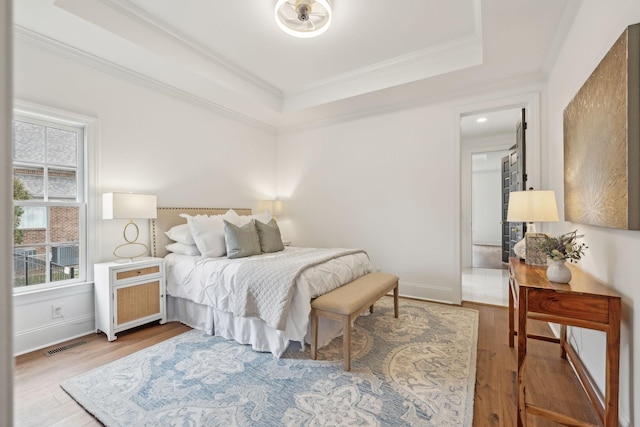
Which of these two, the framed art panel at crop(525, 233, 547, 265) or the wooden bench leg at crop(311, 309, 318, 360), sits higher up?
the framed art panel at crop(525, 233, 547, 265)

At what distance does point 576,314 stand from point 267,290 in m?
1.95

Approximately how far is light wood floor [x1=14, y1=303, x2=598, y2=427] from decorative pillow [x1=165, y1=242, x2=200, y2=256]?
797mm

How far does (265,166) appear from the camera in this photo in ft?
16.5

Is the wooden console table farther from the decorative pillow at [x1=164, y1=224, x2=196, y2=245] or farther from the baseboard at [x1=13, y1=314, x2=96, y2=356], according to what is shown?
the baseboard at [x1=13, y1=314, x2=96, y2=356]

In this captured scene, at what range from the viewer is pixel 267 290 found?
2.39m

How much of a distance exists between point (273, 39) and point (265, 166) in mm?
2294

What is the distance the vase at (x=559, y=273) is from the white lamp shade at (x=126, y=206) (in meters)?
3.35

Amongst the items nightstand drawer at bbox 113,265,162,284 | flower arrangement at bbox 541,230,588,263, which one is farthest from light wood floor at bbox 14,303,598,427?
flower arrangement at bbox 541,230,588,263

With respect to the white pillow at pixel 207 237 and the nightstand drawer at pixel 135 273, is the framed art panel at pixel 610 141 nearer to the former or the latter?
the white pillow at pixel 207 237

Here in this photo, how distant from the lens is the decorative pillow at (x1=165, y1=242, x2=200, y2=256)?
3293 millimetres

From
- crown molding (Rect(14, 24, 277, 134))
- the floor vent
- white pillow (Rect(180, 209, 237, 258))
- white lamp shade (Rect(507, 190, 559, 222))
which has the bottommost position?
the floor vent

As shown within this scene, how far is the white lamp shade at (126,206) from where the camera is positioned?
2.76 m

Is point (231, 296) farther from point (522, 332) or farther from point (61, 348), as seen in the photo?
point (522, 332)

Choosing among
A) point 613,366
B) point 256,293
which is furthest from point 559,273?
point 256,293
